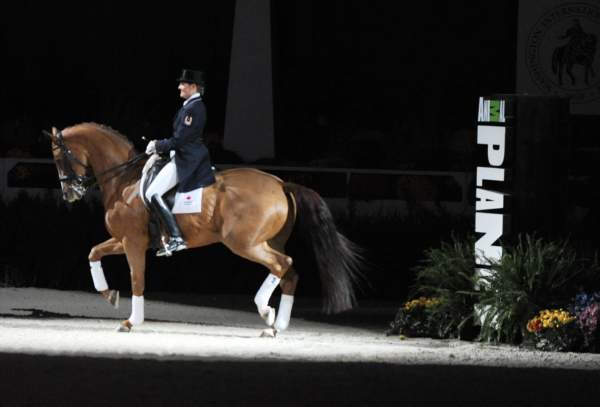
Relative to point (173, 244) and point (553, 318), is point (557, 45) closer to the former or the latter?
point (553, 318)

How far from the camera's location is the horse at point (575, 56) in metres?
21.6

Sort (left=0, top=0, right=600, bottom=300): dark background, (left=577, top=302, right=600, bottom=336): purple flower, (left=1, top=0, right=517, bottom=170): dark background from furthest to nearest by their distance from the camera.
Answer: (left=1, top=0, right=517, bottom=170): dark background → (left=0, top=0, right=600, bottom=300): dark background → (left=577, top=302, right=600, bottom=336): purple flower

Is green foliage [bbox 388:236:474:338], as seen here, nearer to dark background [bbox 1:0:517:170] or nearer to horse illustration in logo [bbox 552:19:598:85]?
horse illustration in logo [bbox 552:19:598:85]

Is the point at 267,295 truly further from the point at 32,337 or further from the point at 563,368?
the point at 563,368

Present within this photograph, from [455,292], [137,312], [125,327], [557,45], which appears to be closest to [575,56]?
[557,45]

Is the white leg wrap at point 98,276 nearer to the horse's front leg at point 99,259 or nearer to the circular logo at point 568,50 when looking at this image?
the horse's front leg at point 99,259

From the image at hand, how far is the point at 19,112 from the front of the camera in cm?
3278

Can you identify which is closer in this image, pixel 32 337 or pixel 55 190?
pixel 32 337

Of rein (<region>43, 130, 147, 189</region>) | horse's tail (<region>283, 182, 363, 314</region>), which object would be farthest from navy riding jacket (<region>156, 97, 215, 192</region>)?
horse's tail (<region>283, 182, 363, 314</region>)

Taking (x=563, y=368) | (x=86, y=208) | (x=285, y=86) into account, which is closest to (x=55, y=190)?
(x=86, y=208)

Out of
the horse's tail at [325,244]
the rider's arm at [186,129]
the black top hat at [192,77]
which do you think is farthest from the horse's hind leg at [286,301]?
the black top hat at [192,77]

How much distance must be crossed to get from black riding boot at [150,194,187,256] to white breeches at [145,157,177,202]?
5 cm

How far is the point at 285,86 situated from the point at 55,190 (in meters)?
17.4

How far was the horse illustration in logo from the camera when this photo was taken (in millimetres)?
21641
